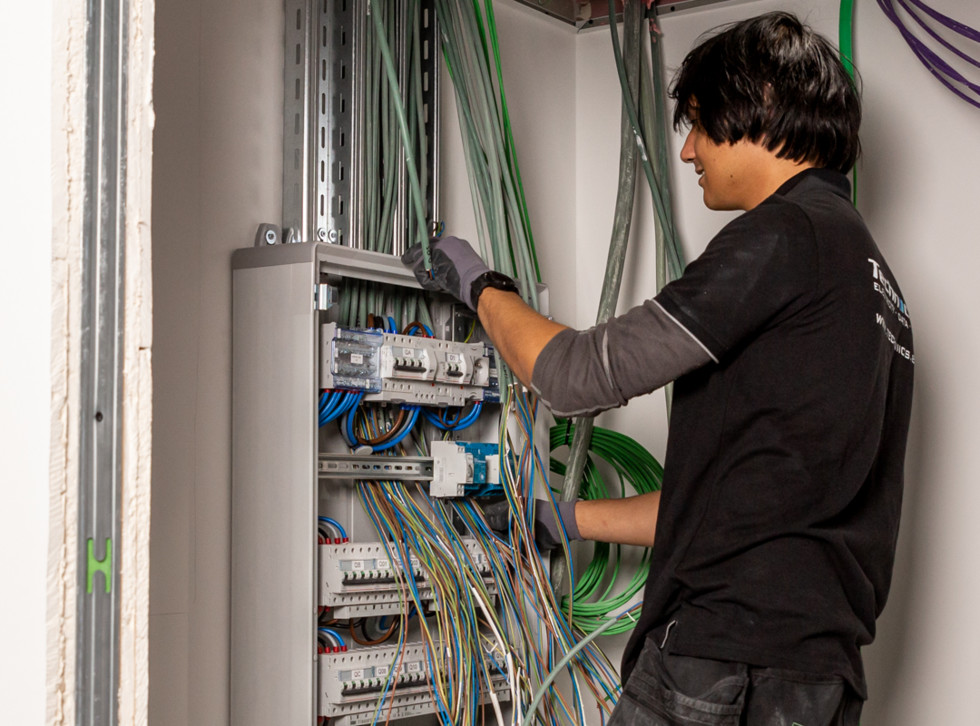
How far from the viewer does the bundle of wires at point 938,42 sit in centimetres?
215

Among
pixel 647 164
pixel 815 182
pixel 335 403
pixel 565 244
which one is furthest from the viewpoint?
pixel 565 244

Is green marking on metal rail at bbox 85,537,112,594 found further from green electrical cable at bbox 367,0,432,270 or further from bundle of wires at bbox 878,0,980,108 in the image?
bundle of wires at bbox 878,0,980,108

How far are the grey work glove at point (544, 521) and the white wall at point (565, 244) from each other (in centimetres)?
53

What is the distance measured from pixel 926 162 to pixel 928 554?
829 millimetres

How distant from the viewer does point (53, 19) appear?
0.96 m

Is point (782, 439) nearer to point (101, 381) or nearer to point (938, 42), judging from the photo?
point (101, 381)

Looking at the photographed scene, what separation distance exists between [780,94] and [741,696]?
2.83 ft

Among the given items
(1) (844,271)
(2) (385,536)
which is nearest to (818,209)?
(1) (844,271)

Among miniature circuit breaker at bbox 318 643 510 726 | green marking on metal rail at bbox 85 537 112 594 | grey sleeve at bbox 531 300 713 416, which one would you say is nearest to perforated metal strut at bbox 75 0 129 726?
green marking on metal rail at bbox 85 537 112 594

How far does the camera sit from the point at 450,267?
6.00 feet

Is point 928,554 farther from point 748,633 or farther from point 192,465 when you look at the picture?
point 192,465

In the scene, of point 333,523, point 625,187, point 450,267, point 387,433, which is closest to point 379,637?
point 333,523

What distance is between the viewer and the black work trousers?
1323mm

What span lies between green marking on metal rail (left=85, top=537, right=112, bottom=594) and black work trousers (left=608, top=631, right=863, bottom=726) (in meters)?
0.75
